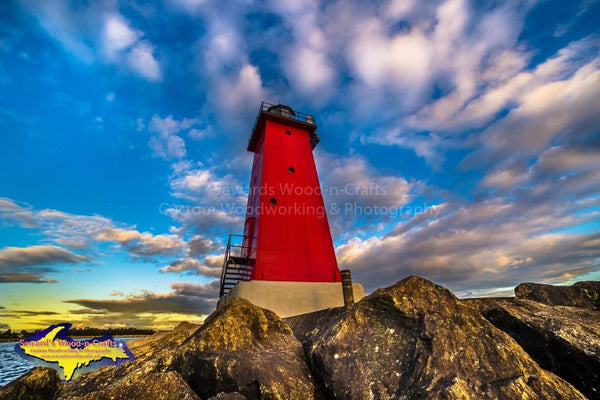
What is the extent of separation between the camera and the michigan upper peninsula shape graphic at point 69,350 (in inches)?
167

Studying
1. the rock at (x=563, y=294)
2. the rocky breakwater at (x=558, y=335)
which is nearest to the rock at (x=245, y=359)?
the rocky breakwater at (x=558, y=335)

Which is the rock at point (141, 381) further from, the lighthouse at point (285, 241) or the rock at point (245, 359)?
the lighthouse at point (285, 241)

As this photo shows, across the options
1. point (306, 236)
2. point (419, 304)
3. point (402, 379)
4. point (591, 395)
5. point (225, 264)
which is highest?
point (306, 236)

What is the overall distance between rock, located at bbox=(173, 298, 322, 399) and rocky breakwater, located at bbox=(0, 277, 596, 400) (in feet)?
0.04

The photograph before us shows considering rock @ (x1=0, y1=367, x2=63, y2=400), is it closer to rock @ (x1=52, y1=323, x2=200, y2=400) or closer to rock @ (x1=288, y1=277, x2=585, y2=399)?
rock @ (x1=52, y1=323, x2=200, y2=400)

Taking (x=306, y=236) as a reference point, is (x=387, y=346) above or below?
below

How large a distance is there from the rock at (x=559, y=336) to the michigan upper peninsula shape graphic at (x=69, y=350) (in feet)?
19.3

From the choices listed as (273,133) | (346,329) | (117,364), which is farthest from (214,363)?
(273,133)

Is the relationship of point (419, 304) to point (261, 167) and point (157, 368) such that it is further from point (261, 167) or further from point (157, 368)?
point (261, 167)

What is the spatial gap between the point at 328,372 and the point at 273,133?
14750 millimetres

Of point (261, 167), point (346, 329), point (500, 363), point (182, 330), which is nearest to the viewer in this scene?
point (500, 363)

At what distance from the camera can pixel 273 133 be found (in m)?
16.8

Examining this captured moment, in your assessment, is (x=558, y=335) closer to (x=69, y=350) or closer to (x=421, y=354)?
(x=421, y=354)

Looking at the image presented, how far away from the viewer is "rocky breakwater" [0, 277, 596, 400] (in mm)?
2842
